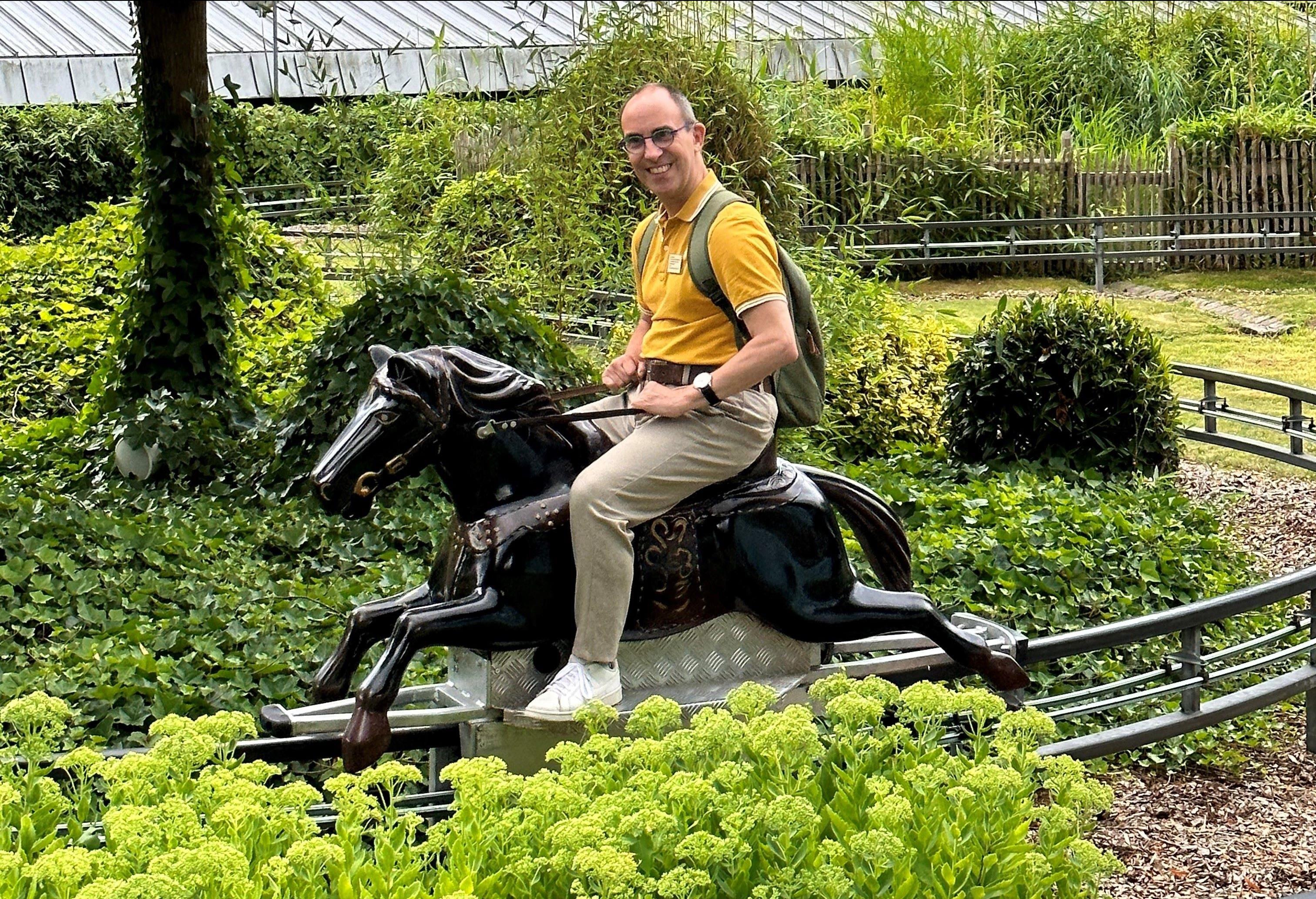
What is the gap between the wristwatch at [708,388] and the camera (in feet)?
12.9

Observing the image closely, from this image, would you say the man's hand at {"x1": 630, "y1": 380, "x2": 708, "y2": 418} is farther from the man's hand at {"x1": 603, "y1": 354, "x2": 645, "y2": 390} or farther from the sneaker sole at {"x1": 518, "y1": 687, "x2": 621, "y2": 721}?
the sneaker sole at {"x1": 518, "y1": 687, "x2": 621, "y2": 721}

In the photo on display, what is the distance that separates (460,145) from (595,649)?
8.27 meters

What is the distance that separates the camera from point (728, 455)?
408cm

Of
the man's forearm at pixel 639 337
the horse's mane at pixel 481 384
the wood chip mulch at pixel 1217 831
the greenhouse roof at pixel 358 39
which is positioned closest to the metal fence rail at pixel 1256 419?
the wood chip mulch at pixel 1217 831

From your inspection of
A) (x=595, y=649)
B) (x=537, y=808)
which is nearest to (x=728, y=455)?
(x=595, y=649)

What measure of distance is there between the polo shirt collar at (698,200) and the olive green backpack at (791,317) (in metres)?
0.01

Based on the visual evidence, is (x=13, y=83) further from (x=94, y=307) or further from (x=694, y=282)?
(x=694, y=282)

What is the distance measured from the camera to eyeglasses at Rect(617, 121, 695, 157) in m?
3.96

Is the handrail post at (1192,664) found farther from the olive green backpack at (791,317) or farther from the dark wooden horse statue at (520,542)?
the olive green backpack at (791,317)

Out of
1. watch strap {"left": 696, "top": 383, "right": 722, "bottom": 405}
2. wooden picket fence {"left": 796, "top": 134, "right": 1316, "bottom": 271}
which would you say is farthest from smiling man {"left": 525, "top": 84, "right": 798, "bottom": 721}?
wooden picket fence {"left": 796, "top": 134, "right": 1316, "bottom": 271}

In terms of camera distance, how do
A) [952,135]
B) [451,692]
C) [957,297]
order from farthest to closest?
[952,135], [957,297], [451,692]

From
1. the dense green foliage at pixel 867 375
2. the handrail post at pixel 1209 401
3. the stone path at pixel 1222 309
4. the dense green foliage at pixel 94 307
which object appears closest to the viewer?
the dense green foliage at pixel 867 375

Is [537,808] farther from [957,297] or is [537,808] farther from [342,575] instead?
[957,297]

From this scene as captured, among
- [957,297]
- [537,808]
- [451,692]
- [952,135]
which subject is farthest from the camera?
[952,135]
